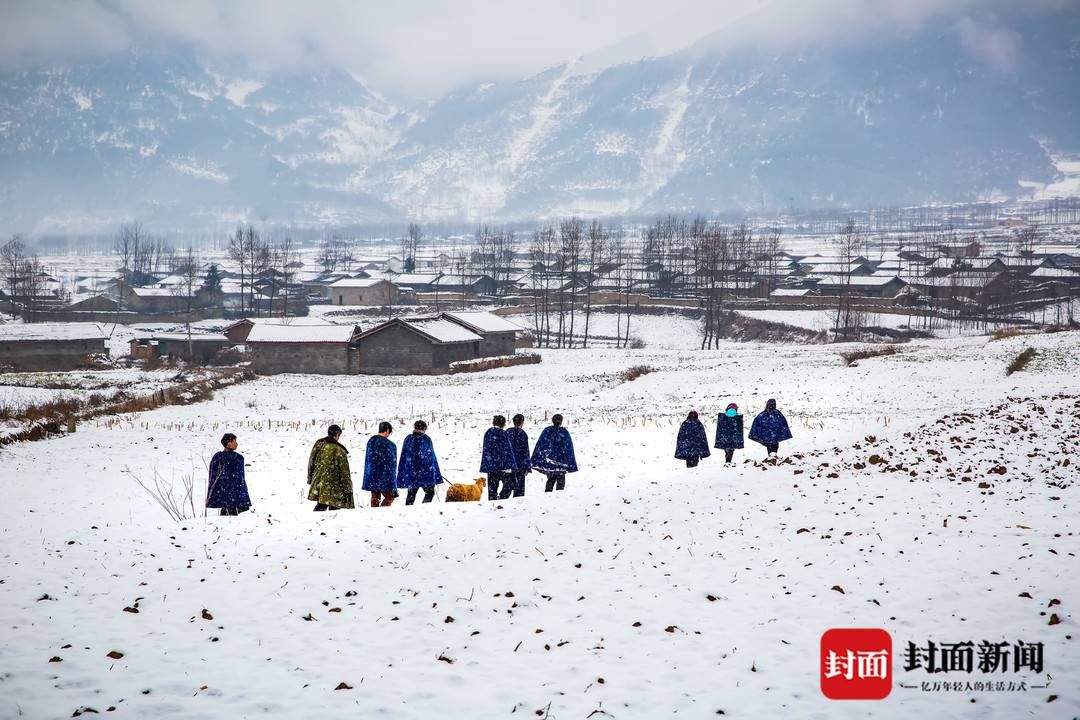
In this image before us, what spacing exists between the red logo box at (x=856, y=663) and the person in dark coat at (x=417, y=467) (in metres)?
8.26

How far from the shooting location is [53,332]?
63562 millimetres

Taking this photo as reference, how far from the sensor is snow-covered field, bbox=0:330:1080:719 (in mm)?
8281

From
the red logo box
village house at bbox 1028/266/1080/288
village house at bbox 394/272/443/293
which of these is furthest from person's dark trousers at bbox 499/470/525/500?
village house at bbox 394/272/443/293

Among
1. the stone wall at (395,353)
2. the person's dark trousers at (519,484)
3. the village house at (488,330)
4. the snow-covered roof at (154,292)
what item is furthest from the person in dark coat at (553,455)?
the snow-covered roof at (154,292)

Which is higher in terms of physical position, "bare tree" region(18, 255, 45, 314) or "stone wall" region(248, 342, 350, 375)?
"bare tree" region(18, 255, 45, 314)

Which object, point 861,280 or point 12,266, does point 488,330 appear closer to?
point 861,280

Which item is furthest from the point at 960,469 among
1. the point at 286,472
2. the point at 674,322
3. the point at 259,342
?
the point at 674,322

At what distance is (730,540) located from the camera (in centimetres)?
1241

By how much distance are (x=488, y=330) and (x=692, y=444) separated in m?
42.7

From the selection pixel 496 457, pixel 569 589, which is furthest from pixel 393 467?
pixel 569 589

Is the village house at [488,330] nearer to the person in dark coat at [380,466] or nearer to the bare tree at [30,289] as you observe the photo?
the person in dark coat at [380,466]

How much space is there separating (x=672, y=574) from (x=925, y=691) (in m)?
3.60

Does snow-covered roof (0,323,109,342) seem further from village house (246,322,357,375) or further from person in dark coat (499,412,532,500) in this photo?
person in dark coat (499,412,532,500)

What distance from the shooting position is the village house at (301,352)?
188 feet
